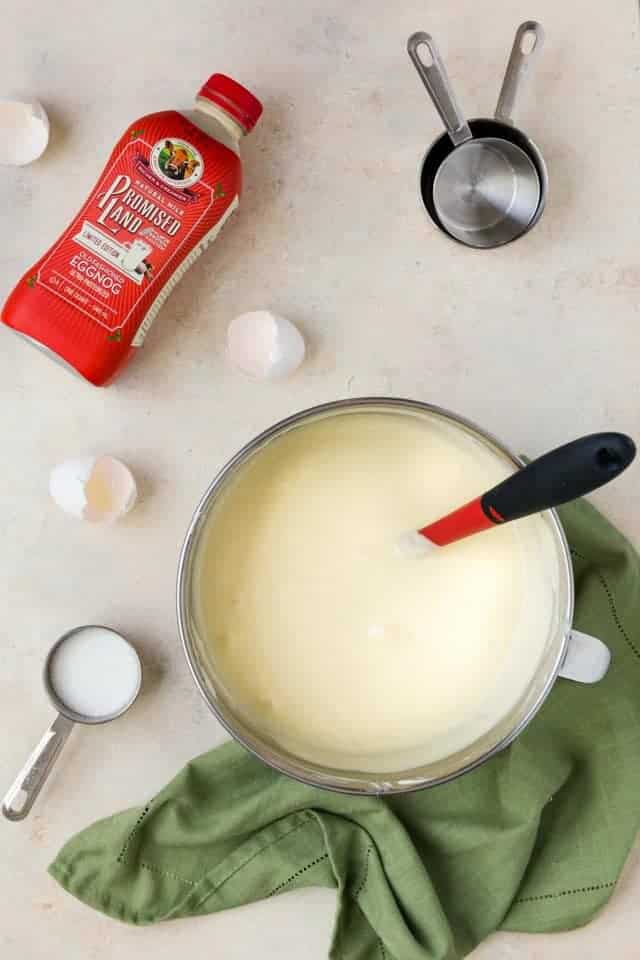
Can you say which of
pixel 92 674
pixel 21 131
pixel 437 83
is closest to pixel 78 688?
pixel 92 674

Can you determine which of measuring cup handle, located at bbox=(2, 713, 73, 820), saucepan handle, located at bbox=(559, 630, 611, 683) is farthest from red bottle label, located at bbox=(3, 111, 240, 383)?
saucepan handle, located at bbox=(559, 630, 611, 683)

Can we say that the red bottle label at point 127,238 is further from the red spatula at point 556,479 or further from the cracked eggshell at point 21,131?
the red spatula at point 556,479

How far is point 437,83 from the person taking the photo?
0.81 metres

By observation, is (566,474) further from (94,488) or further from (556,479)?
(94,488)

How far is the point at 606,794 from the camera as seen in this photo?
892mm

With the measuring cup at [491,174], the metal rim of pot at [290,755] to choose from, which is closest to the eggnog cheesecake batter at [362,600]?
the metal rim of pot at [290,755]

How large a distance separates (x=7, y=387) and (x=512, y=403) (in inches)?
18.2

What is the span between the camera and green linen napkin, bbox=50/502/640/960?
2.89 ft

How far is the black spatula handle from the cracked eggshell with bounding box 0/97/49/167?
545 millimetres

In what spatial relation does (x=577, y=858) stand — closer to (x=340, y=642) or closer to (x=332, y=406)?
(x=340, y=642)

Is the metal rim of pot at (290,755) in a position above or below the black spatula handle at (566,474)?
below

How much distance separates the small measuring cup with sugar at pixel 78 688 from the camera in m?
0.89

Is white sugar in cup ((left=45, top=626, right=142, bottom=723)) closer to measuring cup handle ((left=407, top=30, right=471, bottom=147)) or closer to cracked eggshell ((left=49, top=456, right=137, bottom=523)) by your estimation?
cracked eggshell ((left=49, top=456, right=137, bottom=523))

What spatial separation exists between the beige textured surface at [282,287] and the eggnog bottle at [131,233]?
0.06 m
